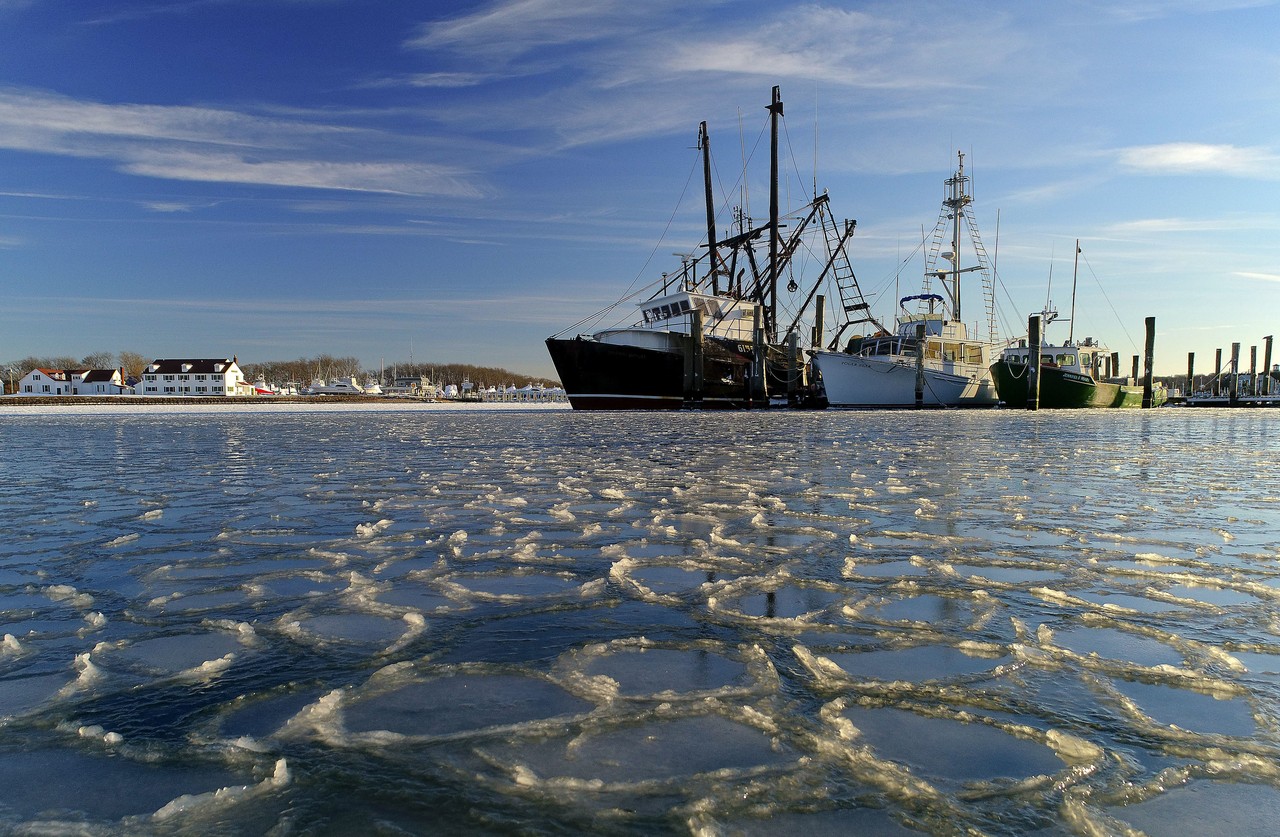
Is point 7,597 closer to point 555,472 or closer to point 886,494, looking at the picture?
point 555,472

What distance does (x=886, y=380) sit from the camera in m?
40.7

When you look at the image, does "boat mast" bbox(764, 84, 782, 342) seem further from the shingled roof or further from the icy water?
the shingled roof

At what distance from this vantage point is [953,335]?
4500cm

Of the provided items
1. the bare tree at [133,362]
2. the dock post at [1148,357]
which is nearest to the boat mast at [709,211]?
the dock post at [1148,357]

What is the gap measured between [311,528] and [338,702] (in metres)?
3.39

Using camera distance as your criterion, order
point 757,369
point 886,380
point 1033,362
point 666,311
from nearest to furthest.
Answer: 1. point 757,369
2. point 666,311
3. point 886,380
4. point 1033,362

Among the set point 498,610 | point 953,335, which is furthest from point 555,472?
point 953,335

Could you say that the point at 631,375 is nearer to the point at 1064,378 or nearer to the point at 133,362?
the point at 1064,378

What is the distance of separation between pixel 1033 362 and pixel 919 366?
7.76m

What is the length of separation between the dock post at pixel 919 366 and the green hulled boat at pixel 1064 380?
7.96 meters

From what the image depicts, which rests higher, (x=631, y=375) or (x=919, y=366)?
(x=919, y=366)

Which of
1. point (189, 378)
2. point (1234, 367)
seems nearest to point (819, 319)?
point (1234, 367)

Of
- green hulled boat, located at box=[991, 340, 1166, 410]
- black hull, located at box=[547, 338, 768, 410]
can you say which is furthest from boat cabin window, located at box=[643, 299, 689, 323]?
green hulled boat, located at box=[991, 340, 1166, 410]

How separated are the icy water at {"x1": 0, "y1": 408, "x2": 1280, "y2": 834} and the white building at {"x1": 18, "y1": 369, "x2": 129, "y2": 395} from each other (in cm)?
10485
